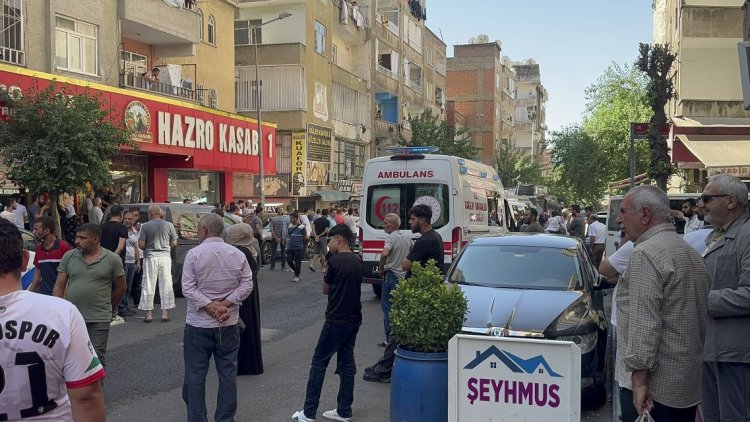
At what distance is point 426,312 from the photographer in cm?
513

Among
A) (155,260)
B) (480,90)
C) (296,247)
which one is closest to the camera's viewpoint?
(155,260)

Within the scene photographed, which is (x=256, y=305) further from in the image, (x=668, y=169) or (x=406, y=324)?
(x=668, y=169)

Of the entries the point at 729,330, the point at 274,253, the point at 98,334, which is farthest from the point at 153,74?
the point at 729,330

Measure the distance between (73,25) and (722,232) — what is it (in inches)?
740

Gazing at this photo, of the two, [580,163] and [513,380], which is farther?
[580,163]

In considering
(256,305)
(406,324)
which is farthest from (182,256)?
(406,324)

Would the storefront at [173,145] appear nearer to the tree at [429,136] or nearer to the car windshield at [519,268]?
the car windshield at [519,268]

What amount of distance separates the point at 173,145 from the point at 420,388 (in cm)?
1832

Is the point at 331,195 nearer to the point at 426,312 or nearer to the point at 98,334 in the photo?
the point at 98,334

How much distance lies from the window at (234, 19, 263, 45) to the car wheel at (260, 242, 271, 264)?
17.2 m

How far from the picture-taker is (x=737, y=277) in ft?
11.8

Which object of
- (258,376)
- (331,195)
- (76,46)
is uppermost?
(76,46)

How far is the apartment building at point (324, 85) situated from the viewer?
106 feet

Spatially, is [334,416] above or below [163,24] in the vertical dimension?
below
